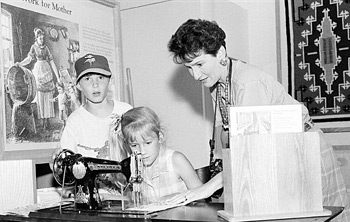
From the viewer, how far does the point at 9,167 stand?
1750mm

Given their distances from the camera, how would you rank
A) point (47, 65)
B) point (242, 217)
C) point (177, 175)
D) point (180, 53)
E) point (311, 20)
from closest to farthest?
point (242, 217) < point (180, 53) < point (177, 175) < point (47, 65) < point (311, 20)

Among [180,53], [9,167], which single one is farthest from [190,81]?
[9,167]

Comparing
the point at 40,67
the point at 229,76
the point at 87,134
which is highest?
the point at 40,67

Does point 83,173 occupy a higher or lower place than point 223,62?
lower

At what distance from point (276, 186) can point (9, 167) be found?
98 centimetres

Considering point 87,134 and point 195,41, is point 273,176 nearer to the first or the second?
point 195,41

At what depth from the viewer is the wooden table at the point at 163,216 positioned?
4.01 ft

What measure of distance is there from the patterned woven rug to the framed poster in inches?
41.7

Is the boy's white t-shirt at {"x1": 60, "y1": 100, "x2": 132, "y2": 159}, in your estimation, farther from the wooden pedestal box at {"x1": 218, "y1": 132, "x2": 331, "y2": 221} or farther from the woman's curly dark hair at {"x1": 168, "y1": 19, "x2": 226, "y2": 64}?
the wooden pedestal box at {"x1": 218, "y1": 132, "x2": 331, "y2": 221}

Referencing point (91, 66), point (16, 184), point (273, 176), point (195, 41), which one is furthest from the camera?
point (91, 66)

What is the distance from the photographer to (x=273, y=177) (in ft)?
4.11

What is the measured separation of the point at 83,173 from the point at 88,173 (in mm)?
16

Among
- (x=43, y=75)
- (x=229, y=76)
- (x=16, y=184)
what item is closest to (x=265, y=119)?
(x=229, y=76)

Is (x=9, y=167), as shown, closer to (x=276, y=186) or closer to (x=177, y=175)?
(x=177, y=175)
